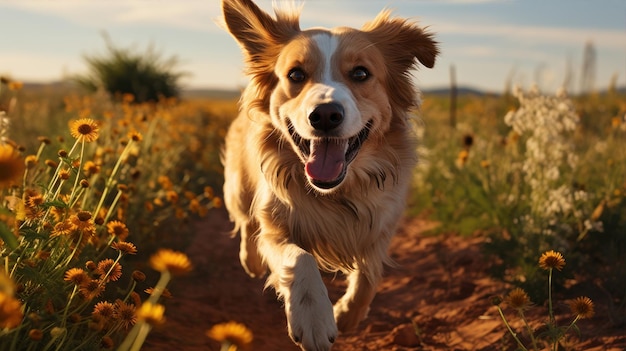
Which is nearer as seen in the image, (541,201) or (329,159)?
(329,159)

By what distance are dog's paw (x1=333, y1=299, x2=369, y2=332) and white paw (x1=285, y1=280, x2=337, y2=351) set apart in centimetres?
106

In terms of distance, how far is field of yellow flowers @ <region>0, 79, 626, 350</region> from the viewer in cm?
240

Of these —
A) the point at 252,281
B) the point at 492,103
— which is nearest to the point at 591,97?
the point at 492,103

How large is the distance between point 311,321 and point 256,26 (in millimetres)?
2083

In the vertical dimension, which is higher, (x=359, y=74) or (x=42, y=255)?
(x=359, y=74)

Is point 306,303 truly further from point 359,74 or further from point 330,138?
point 359,74

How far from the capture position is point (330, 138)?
358 centimetres

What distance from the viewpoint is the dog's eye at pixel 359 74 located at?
3727 mm

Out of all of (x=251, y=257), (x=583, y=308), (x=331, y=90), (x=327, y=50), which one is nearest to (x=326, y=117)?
(x=331, y=90)

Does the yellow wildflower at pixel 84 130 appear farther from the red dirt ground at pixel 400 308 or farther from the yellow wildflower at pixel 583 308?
the yellow wildflower at pixel 583 308

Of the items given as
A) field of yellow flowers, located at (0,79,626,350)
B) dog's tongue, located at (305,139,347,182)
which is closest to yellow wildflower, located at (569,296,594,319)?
field of yellow flowers, located at (0,79,626,350)

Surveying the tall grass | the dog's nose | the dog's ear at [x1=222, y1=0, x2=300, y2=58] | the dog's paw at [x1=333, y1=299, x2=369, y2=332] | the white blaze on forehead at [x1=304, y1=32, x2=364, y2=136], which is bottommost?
the dog's paw at [x1=333, y1=299, x2=369, y2=332]

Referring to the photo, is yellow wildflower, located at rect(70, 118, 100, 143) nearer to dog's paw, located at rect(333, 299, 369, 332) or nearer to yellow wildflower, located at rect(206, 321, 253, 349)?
yellow wildflower, located at rect(206, 321, 253, 349)

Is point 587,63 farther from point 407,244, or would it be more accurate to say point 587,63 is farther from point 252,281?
point 252,281
